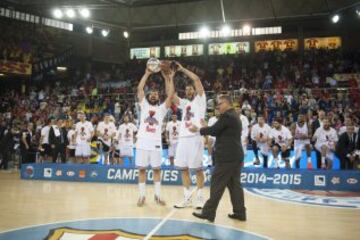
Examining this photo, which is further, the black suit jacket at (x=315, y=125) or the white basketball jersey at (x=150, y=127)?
the black suit jacket at (x=315, y=125)

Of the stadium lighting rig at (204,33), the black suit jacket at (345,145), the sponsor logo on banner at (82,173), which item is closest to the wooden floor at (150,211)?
the sponsor logo on banner at (82,173)

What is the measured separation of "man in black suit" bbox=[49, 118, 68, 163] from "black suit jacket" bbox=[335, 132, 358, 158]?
345 inches

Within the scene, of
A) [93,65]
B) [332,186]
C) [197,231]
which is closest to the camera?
[197,231]

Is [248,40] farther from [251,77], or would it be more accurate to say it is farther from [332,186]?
[332,186]

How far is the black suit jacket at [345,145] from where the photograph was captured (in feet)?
35.1

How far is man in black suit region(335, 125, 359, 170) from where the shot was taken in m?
10.7

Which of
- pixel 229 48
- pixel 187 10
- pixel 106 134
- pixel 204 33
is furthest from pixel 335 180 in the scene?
pixel 204 33

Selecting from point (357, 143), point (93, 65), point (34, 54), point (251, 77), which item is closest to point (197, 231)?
point (357, 143)

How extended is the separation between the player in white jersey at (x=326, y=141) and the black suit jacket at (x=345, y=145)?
41 cm

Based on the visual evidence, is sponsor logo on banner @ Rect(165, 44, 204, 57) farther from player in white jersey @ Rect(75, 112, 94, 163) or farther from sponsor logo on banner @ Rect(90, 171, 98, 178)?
sponsor logo on banner @ Rect(90, 171, 98, 178)

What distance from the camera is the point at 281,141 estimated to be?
468 inches

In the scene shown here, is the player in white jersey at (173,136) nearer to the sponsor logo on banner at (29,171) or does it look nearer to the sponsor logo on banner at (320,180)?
the sponsor logo on banner at (29,171)

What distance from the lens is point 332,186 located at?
31.4ft

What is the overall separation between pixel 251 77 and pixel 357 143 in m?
14.5
